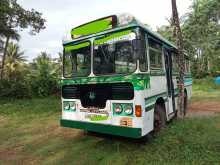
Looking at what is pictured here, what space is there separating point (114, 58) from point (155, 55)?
1306 mm

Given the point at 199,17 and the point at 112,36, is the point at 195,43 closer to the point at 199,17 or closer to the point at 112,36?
the point at 199,17

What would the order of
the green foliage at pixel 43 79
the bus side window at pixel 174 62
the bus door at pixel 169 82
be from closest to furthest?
the bus door at pixel 169 82 < the bus side window at pixel 174 62 < the green foliage at pixel 43 79

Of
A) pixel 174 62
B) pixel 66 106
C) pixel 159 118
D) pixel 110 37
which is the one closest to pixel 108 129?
pixel 66 106

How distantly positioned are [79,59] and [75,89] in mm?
748

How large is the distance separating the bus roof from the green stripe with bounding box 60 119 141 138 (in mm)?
2025

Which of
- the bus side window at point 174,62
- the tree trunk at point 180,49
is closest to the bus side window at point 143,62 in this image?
the tree trunk at point 180,49

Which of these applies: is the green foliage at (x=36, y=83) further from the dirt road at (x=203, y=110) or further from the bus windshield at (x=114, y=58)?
the bus windshield at (x=114, y=58)

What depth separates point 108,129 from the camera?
480 centimetres

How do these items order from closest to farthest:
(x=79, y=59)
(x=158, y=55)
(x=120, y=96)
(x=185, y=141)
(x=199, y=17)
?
(x=120, y=96), (x=185, y=141), (x=79, y=59), (x=158, y=55), (x=199, y=17)

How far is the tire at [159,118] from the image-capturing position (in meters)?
5.66

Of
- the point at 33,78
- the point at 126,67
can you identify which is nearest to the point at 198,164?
the point at 126,67

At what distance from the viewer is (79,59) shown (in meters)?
5.54

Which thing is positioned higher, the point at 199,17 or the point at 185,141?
the point at 199,17

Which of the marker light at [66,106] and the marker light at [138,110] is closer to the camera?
the marker light at [138,110]
